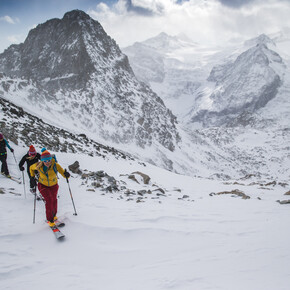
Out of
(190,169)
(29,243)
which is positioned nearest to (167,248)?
(29,243)

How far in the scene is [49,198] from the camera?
6645mm

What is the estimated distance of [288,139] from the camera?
195m

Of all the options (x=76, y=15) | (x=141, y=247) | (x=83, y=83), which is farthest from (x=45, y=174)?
(x=76, y=15)

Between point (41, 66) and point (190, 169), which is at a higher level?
point (41, 66)

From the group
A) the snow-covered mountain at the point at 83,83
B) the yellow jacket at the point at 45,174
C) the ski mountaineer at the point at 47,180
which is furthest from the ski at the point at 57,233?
the snow-covered mountain at the point at 83,83

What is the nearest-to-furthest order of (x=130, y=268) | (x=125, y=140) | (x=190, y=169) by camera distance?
(x=130, y=268)
(x=125, y=140)
(x=190, y=169)

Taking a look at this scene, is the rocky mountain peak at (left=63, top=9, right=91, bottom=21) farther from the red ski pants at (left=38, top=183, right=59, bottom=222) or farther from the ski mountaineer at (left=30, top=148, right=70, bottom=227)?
the red ski pants at (left=38, top=183, right=59, bottom=222)

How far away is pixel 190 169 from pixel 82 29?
2491 inches

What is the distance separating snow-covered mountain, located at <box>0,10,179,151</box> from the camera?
57156 mm

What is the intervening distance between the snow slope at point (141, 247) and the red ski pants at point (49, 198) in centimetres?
32

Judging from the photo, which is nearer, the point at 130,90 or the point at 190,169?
the point at 190,169

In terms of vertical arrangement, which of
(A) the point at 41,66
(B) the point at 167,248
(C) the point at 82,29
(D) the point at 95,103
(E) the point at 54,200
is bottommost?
(B) the point at 167,248

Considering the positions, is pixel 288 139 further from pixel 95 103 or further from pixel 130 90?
pixel 95 103

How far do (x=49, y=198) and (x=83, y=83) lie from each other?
6958 cm
